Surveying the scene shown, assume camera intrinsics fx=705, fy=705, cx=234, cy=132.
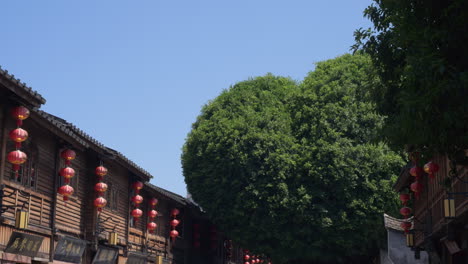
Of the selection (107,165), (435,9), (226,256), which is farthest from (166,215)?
(435,9)

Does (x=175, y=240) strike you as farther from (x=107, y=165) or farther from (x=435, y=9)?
(x=435, y=9)

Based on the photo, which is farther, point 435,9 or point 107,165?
point 107,165

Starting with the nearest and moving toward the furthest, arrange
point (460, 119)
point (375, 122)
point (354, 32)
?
point (460, 119), point (354, 32), point (375, 122)

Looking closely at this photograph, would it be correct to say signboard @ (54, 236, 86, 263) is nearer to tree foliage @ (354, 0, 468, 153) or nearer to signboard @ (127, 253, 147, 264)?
signboard @ (127, 253, 147, 264)

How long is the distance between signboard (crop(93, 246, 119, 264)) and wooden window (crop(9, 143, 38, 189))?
518 centimetres

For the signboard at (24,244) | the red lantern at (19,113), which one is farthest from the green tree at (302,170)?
the red lantern at (19,113)

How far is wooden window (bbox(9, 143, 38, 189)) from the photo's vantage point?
18503mm

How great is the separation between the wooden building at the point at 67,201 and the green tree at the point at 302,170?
11.9 ft

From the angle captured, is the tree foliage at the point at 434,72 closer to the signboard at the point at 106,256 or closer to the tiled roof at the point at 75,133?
the tiled roof at the point at 75,133

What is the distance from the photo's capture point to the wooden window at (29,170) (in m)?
18.5

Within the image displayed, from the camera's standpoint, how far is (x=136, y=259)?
28.2 meters

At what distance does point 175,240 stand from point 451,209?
2064 centimetres

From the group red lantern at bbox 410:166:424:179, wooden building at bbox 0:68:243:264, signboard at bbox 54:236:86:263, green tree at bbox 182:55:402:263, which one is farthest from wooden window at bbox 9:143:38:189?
green tree at bbox 182:55:402:263

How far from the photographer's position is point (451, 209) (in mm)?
16328
